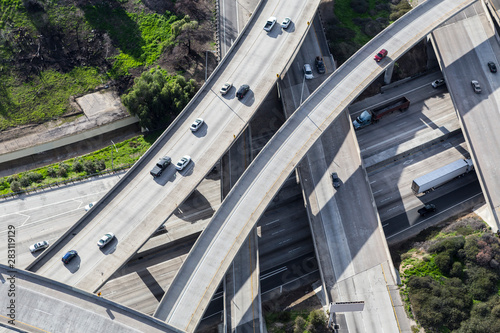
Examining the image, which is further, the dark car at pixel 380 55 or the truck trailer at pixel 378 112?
the truck trailer at pixel 378 112

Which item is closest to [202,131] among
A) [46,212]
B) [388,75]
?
[46,212]

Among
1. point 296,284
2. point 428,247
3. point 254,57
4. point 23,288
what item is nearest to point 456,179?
point 428,247

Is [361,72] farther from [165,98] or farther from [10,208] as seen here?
[10,208]

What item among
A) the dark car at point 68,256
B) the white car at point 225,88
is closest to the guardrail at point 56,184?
the white car at point 225,88

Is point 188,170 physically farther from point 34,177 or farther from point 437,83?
point 437,83

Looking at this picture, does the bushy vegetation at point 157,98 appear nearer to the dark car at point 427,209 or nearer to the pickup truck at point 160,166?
the pickup truck at point 160,166

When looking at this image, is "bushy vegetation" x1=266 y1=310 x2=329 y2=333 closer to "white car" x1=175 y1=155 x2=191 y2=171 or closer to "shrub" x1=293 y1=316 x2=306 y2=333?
"shrub" x1=293 y1=316 x2=306 y2=333

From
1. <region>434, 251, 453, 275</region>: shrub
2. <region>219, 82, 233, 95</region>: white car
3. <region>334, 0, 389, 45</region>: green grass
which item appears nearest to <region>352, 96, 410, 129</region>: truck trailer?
<region>334, 0, 389, 45</region>: green grass
